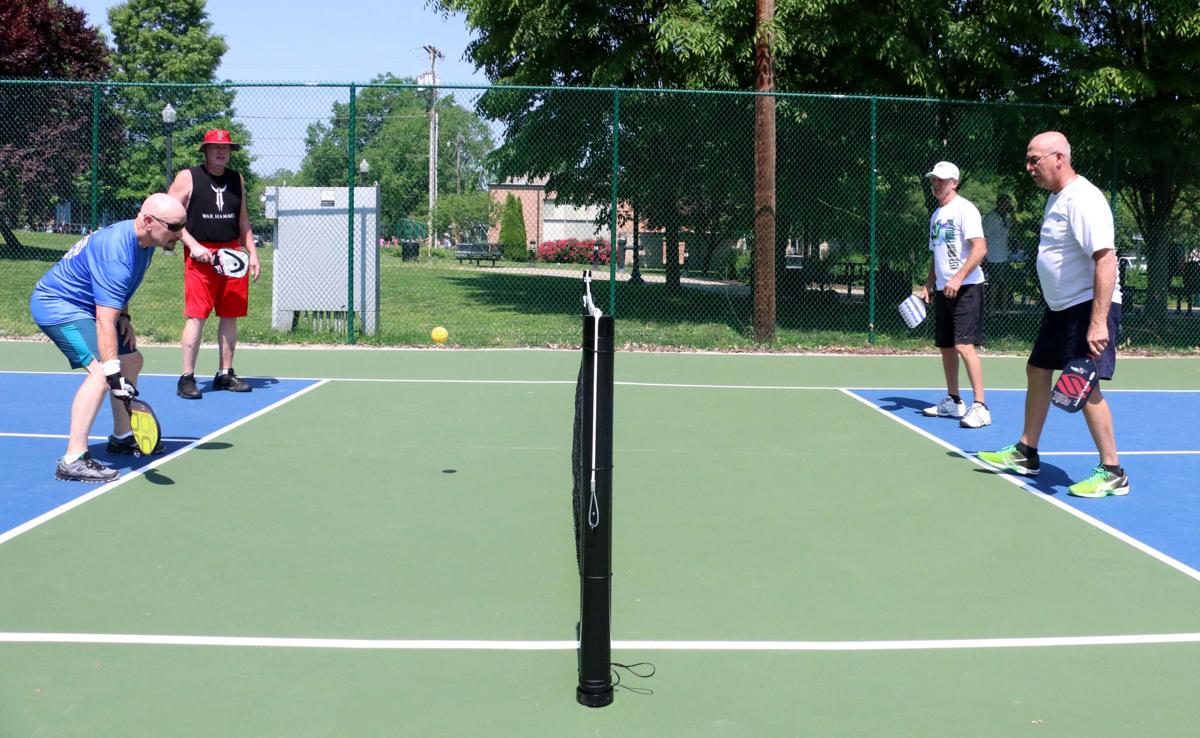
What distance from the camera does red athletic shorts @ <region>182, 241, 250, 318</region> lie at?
9969 mm

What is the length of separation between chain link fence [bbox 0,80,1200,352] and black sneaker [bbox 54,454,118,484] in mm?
7656

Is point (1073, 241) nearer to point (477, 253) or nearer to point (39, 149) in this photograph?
point (39, 149)

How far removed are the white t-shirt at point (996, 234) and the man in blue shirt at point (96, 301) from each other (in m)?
12.7

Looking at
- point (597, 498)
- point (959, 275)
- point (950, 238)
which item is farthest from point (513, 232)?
point (597, 498)

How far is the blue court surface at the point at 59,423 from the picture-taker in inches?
264

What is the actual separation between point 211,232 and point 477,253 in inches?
1340

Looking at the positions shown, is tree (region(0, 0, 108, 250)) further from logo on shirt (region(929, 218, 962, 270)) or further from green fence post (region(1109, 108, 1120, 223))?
green fence post (region(1109, 108, 1120, 223))

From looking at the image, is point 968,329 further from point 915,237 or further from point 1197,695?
point 915,237

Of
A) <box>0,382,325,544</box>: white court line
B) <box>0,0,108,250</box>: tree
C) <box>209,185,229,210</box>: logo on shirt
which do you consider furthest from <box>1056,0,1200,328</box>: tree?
<box>0,0,108,250</box>: tree

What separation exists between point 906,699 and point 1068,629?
44.3 inches

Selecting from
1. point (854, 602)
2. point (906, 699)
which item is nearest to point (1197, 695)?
point (906, 699)

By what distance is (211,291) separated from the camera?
10.1 meters

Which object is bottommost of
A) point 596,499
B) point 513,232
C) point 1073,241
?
point 596,499

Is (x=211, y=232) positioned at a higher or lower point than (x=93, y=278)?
higher
